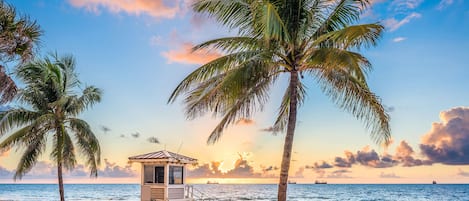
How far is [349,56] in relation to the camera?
34.4 feet

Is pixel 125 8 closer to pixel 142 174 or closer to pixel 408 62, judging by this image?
pixel 142 174

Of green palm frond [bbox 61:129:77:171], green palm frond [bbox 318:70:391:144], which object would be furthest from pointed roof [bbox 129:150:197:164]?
green palm frond [bbox 318:70:391:144]

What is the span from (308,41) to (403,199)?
55.1 metres

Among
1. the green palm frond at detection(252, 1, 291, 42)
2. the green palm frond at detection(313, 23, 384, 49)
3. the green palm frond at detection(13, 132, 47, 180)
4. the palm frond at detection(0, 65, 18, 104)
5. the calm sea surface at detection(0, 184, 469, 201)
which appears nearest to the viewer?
the palm frond at detection(0, 65, 18, 104)

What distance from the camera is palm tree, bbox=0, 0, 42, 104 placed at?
27.9ft

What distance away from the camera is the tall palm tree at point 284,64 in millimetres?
11180

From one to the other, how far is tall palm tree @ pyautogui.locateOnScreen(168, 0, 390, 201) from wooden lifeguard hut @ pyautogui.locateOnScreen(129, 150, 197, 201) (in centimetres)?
463

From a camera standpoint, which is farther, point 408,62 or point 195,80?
point 408,62

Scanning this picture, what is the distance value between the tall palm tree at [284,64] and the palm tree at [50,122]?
740cm

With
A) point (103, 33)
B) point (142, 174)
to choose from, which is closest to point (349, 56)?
point (142, 174)

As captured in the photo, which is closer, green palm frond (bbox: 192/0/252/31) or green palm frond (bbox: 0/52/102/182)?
green palm frond (bbox: 192/0/252/31)

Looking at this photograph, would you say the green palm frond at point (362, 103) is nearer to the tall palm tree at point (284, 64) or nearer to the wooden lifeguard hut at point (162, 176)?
the tall palm tree at point (284, 64)

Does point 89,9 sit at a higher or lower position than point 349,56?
higher

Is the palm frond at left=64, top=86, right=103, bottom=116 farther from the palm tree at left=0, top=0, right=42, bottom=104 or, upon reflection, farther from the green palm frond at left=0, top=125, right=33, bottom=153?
the palm tree at left=0, top=0, right=42, bottom=104
